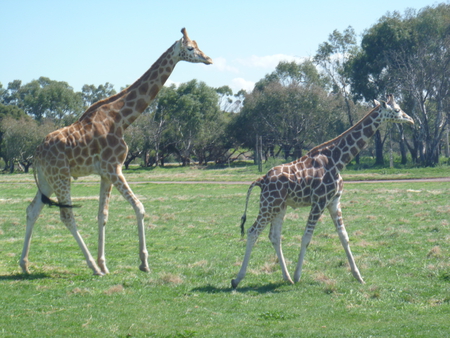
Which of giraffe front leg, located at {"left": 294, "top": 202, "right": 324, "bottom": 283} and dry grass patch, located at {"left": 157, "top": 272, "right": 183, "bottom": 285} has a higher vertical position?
giraffe front leg, located at {"left": 294, "top": 202, "right": 324, "bottom": 283}

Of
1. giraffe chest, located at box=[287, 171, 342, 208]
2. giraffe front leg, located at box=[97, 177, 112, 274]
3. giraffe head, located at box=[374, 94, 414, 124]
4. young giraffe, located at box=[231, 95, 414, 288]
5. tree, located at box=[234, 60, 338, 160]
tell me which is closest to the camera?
young giraffe, located at box=[231, 95, 414, 288]

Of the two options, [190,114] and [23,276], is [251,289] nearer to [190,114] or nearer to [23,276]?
[23,276]

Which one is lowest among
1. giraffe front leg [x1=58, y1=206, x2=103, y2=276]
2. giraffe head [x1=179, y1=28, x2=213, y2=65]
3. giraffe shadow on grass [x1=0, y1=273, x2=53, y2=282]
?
giraffe shadow on grass [x1=0, y1=273, x2=53, y2=282]

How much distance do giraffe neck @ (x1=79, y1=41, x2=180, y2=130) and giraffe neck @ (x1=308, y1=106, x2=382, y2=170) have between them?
144 inches

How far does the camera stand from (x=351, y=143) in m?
10.2

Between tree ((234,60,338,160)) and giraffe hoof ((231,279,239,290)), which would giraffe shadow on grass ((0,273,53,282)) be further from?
tree ((234,60,338,160))

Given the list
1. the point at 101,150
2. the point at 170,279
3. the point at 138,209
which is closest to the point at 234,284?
the point at 170,279

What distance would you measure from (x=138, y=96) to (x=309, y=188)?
425cm

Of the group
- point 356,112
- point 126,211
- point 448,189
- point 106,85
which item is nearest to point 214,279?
point 126,211

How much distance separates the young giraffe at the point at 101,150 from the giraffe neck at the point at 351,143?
10.5 ft

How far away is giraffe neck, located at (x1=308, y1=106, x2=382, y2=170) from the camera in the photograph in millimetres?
10102

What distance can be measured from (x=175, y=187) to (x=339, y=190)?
26.5 m

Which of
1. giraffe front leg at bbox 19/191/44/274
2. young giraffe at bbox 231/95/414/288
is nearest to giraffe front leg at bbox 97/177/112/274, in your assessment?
giraffe front leg at bbox 19/191/44/274

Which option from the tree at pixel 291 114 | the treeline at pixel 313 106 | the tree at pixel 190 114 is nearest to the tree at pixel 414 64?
the treeline at pixel 313 106
